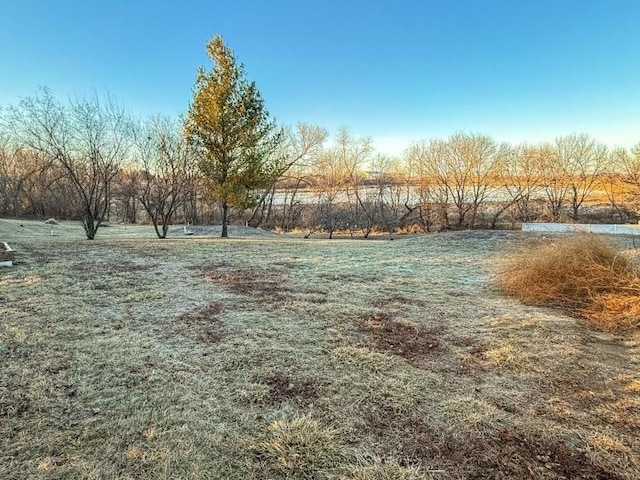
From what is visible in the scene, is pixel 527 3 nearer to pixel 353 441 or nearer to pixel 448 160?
pixel 353 441

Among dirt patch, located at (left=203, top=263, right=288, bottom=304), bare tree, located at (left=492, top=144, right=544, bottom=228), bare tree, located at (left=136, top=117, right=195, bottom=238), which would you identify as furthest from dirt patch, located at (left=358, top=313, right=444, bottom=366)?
bare tree, located at (left=492, top=144, right=544, bottom=228)

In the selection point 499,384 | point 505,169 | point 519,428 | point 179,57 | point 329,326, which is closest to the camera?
point 519,428

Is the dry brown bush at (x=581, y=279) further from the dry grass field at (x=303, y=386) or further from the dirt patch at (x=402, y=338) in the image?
the dirt patch at (x=402, y=338)

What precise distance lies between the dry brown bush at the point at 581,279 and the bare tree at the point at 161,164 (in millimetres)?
10259

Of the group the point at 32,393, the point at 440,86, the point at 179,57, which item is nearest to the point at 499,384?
the point at 32,393

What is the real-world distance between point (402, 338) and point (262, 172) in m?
9.68

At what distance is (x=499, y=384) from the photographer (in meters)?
2.21

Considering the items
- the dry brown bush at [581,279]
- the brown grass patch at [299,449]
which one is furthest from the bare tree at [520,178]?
the brown grass patch at [299,449]

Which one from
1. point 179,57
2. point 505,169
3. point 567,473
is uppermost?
point 179,57

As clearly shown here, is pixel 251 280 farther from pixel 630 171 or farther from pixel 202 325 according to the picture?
pixel 630 171

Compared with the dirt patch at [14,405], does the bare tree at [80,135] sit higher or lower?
higher

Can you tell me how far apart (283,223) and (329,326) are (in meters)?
20.2

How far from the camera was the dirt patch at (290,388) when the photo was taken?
2.03 metres

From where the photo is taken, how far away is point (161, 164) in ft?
40.2
